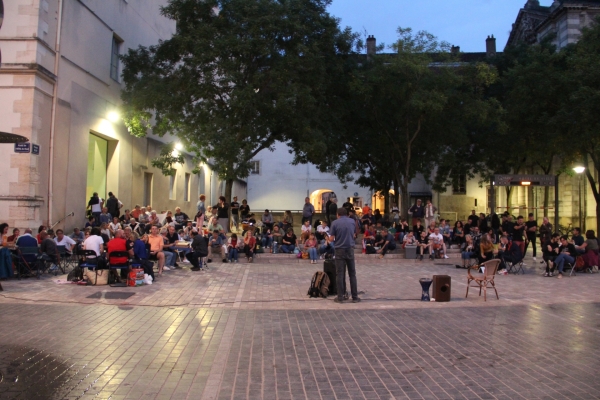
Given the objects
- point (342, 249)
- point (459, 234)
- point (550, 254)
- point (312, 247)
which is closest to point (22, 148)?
point (312, 247)

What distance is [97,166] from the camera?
25.1m

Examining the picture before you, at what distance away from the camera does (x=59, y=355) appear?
707 cm

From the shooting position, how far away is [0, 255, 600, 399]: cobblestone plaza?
234 inches

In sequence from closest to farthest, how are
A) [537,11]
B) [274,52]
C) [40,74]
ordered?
[40,74], [274,52], [537,11]

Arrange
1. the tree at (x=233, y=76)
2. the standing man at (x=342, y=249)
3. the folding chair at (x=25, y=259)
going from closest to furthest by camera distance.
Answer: the standing man at (x=342, y=249) < the folding chair at (x=25, y=259) < the tree at (x=233, y=76)

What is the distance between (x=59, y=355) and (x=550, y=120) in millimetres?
24229

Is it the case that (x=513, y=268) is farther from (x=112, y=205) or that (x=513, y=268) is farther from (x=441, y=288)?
(x=112, y=205)

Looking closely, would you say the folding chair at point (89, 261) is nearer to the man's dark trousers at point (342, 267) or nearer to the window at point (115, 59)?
the man's dark trousers at point (342, 267)

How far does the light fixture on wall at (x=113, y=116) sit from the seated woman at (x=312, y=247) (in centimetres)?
1041

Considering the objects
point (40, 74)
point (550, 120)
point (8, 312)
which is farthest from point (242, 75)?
point (8, 312)

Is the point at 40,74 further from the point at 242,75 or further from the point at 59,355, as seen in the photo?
the point at 59,355

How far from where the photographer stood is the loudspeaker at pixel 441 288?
39.2ft

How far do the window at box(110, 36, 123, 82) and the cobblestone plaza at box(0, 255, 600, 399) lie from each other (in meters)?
14.4

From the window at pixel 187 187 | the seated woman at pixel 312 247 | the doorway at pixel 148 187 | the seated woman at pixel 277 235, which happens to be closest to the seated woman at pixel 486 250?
the seated woman at pixel 312 247
